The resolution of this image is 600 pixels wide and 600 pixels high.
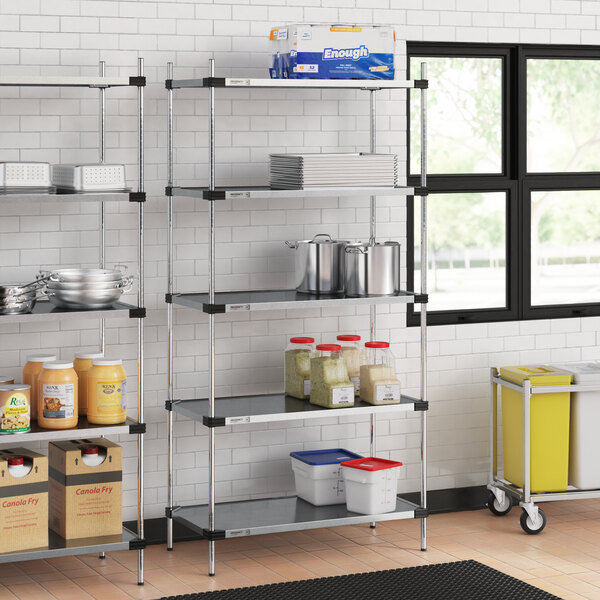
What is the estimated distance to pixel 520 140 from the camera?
5.95 metres

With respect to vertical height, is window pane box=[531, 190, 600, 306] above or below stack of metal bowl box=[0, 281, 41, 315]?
above

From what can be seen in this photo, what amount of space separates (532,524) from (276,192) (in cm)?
199

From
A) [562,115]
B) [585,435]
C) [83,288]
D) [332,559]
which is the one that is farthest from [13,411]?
[562,115]

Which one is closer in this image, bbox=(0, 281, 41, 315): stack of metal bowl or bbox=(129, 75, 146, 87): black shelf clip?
bbox=(0, 281, 41, 315): stack of metal bowl

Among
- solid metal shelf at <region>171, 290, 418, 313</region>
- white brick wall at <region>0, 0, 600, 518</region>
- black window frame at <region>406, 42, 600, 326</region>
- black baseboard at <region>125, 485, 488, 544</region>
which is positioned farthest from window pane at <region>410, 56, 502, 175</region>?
black baseboard at <region>125, 485, 488, 544</region>

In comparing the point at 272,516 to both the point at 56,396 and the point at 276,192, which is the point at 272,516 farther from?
the point at 276,192

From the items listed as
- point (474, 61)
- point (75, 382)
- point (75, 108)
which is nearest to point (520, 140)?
point (474, 61)

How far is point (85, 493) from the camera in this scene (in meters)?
4.80

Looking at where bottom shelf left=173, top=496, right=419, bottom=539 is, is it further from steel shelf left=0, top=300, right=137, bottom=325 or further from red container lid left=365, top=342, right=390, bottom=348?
steel shelf left=0, top=300, right=137, bottom=325

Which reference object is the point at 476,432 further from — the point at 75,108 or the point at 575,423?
the point at 75,108

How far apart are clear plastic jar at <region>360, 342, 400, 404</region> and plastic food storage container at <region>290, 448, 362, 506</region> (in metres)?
0.35

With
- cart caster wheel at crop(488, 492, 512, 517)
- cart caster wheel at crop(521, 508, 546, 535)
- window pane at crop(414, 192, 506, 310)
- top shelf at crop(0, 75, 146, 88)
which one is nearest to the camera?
top shelf at crop(0, 75, 146, 88)

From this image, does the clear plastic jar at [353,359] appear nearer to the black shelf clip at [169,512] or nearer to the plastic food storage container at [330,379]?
the plastic food storage container at [330,379]

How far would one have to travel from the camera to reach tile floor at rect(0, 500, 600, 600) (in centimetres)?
476
